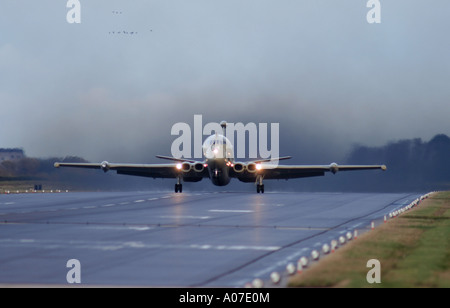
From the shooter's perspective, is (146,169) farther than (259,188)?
No

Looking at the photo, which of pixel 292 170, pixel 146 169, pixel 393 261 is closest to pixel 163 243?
pixel 393 261

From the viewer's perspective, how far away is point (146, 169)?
60.9 metres

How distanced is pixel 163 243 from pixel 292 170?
4009cm

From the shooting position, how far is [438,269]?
52.5 feet

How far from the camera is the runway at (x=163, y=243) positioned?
15.5m

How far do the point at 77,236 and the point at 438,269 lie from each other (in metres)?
13.2

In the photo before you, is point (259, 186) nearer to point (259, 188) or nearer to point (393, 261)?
point (259, 188)

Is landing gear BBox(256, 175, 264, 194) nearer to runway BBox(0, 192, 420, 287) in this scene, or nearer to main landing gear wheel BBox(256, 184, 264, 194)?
main landing gear wheel BBox(256, 184, 264, 194)

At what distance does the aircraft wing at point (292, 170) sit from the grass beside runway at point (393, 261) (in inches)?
1224

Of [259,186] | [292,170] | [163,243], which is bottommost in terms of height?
[259,186]

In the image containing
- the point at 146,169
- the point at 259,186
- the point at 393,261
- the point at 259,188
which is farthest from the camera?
the point at 259,188

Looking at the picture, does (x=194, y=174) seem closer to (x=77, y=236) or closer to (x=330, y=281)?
(x=77, y=236)

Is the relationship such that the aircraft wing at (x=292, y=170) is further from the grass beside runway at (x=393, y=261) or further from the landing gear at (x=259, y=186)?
the grass beside runway at (x=393, y=261)
